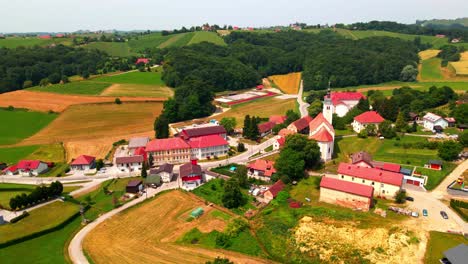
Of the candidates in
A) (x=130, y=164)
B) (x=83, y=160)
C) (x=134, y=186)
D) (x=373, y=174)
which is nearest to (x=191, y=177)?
(x=134, y=186)

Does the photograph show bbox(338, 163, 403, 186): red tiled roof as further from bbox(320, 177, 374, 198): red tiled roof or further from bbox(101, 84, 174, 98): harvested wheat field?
bbox(101, 84, 174, 98): harvested wheat field

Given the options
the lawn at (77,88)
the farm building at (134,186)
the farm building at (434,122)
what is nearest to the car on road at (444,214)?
the farm building at (434,122)

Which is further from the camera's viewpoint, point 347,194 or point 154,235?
point 347,194

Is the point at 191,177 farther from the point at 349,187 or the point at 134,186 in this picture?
the point at 349,187

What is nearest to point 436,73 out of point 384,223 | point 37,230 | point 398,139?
point 398,139

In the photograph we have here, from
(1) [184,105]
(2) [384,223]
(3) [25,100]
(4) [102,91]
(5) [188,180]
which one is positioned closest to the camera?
(2) [384,223]

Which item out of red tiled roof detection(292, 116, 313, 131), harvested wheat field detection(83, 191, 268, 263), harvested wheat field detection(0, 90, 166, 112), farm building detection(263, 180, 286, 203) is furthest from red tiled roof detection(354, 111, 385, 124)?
harvested wheat field detection(0, 90, 166, 112)

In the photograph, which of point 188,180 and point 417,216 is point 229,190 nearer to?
point 188,180

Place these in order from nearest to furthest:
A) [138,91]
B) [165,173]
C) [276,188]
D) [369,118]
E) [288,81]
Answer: [276,188] → [165,173] → [369,118] → [138,91] → [288,81]
